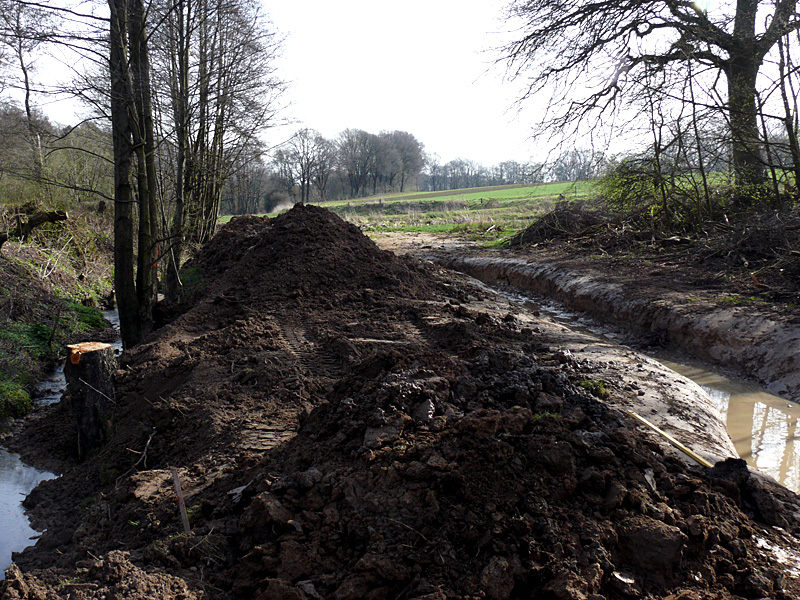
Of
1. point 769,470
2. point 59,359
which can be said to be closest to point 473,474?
point 769,470

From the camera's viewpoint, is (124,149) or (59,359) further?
(59,359)

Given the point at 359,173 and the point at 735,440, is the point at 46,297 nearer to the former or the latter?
the point at 735,440

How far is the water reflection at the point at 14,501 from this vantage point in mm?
3838

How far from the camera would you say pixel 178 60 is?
35.5 feet

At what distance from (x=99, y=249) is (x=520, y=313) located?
11.5 meters

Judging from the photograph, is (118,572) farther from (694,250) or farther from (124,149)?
(694,250)

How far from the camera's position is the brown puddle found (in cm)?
449

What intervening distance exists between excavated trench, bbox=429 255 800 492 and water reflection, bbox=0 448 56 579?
18.6 feet

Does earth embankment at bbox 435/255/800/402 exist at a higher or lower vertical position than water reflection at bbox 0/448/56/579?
higher

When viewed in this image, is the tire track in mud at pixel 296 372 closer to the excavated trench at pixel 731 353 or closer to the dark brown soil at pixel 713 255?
the excavated trench at pixel 731 353

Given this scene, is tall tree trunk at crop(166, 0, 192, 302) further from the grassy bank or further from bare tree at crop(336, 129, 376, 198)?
bare tree at crop(336, 129, 376, 198)

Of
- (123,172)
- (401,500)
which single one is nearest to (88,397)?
(123,172)

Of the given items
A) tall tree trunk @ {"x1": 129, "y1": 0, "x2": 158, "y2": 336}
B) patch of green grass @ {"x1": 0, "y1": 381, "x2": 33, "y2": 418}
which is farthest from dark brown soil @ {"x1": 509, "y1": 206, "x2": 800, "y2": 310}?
patch of green grass @ {"x1": 0, "y1": 381, "x2": 33, "y2": 418}

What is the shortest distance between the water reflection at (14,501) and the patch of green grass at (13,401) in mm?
810
